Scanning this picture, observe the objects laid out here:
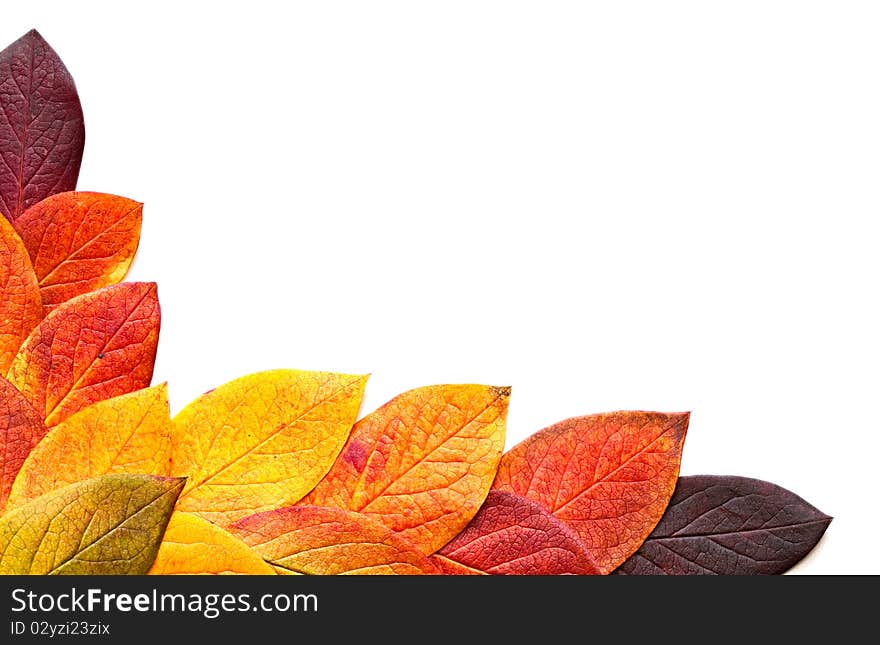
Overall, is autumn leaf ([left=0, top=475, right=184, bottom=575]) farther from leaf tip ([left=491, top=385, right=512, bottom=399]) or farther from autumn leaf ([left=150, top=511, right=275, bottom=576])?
leaf tip ([left=491, top=385, right=512, bottom=399])

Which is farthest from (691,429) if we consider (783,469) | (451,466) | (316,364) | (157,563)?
(157,563)

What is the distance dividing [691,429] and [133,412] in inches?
16.2

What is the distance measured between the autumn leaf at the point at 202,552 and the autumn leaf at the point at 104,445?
5 cm

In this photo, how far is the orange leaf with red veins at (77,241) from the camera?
0.70 m

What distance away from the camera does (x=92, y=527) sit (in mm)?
585

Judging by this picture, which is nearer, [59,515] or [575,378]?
[59,515]

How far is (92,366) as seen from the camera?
652 mm

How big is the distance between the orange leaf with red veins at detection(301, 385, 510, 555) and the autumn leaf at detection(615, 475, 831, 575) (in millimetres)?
127

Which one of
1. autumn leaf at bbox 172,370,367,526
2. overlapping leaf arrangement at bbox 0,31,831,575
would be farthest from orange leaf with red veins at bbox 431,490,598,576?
autumn leaf at bbox 172,370,367,526

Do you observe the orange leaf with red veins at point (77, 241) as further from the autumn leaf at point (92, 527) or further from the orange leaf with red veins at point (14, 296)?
the autumn leaf at point (92, 527)

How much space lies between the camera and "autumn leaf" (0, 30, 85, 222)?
71cm

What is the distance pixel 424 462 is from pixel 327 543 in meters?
0.09

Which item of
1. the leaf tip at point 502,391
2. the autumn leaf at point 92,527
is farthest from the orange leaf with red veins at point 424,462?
the autumn leaf at point 92,527
